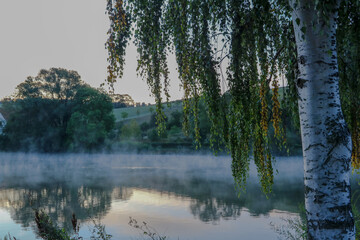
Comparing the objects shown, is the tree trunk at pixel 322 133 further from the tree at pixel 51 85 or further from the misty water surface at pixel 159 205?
the tree at pixel 51 85

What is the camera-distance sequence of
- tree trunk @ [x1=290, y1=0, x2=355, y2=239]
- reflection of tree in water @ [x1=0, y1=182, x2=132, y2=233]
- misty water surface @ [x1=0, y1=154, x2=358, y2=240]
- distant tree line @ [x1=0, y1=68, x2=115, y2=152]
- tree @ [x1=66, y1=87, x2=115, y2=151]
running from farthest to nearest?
distant tree line @ [x1=0, y1=68, x2=115, y2=152] < tree @ [x1=66, y1=87, x2=115, y2=151] < reflection of tree in water @ [x1=0, y1=182, x2=132, y2=233] < misty water surface @ [x1=0, y1=154, x2=358, y2=240] < tree trunk @ [x1=290, y1=0, x2=355, y2=239]

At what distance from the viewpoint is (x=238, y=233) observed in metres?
11.4

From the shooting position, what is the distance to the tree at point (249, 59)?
2.92 m

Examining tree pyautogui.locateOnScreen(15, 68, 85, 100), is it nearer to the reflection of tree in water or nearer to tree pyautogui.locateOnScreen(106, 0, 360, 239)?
the reflection of tree in water

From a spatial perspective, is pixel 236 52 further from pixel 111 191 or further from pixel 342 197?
pixel 111 191

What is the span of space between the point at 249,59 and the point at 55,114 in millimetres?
46014

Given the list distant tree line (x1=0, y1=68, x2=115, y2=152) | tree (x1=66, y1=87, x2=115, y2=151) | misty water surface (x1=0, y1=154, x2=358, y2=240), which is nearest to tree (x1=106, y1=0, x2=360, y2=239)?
misty water surface (x1=0, y1=154, x2=358, y2=240)

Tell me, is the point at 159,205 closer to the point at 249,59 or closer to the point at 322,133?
the point at 249,59

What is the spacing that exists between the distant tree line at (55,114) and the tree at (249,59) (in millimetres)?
41059

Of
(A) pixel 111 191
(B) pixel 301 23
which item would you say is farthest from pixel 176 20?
(A) pixel 111 191

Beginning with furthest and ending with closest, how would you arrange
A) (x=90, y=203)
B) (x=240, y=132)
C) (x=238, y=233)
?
(x=90, y=203), (x=238, y=233), (x=240, y=132)

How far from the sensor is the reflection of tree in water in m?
14.3

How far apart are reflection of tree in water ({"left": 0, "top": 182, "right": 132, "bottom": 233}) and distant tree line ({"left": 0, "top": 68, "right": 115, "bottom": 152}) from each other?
74.7 ft

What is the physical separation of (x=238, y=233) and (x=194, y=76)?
345 inches
